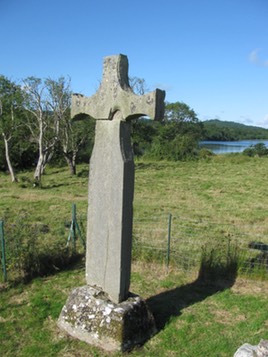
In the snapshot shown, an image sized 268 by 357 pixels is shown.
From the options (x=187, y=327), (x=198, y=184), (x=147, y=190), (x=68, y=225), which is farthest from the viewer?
(x=198, y=184)

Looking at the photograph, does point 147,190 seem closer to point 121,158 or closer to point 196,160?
point 121,158

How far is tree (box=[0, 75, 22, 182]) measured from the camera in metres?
25.4

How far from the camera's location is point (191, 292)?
6801mm

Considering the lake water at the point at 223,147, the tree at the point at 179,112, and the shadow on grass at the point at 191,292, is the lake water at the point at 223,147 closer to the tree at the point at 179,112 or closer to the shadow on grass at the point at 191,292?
the tree at the point at 179,112

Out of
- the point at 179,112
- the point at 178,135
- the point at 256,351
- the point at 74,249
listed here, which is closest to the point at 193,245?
the point at 74,249

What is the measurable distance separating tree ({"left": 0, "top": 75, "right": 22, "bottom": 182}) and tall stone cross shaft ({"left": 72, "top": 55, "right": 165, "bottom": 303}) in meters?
21.7

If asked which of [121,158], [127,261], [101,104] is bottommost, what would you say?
[127,261]

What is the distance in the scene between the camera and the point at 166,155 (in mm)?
44594

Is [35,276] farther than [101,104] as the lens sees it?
Yes

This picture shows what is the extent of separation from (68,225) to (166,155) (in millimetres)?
34740

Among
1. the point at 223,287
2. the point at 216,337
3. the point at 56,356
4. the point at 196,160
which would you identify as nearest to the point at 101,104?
the point at 56,356

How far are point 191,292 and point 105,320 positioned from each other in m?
2.42

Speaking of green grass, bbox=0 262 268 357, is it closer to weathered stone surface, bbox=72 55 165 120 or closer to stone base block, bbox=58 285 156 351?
stone base block, bbox=58 285 156 351

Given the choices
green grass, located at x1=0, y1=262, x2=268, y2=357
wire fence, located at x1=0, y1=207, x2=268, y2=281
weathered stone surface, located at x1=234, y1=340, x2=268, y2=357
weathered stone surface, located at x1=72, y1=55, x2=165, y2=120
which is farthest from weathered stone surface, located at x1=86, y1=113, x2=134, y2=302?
wire fence, located at x1=0, y1=207, x2=268, y2=281
